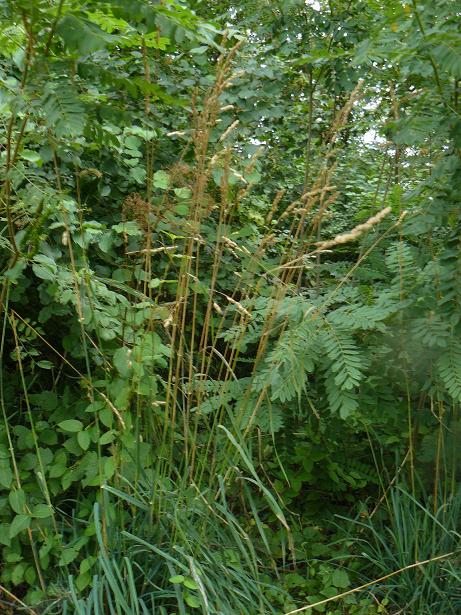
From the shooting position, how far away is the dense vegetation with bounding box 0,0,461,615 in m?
2.54

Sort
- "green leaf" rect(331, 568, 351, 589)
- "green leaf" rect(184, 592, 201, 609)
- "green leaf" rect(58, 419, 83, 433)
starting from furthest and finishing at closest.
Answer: "green leaf" rect(331, 568, 351, 589)
"green leaf" rect(58, 419, 83, 433)
"green leaf" rect(184, 592, 201, 609)

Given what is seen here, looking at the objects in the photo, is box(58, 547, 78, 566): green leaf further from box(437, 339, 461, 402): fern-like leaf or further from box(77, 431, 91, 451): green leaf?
box(437, 339, 461, 402): fern-like leaf

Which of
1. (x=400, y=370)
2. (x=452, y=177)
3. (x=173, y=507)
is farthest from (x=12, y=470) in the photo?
(x=452, y=177)

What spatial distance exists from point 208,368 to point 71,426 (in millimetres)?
568

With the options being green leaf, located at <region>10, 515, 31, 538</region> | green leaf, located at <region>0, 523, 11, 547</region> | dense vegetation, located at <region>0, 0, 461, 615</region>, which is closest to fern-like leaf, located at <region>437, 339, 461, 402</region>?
dense vegetation, located at <region>0, 0, 461, 615</region>

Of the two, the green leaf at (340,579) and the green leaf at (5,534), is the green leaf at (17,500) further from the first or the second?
the green leaf at (340,579)

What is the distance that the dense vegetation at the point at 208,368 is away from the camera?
8.33 ft

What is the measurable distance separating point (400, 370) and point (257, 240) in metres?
1.28

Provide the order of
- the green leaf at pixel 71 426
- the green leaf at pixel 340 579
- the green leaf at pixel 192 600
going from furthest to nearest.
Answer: the green leaf at pixel 340 579 < the green leaf at pixel 71 426 < the green leaf at pixel 192 600

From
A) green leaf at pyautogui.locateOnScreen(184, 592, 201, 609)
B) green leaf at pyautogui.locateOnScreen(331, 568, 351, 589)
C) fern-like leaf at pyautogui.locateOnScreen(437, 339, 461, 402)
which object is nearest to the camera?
green leaf at pyautogui.locateOnScreen(184, 592, 201, 609)

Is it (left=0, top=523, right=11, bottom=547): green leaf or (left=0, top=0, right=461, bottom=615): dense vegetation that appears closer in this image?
(left=0, top=0, right=461, bottom=615): dense vegetation

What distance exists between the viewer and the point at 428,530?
124 inches

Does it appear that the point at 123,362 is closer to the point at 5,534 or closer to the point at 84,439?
the point at 84,439

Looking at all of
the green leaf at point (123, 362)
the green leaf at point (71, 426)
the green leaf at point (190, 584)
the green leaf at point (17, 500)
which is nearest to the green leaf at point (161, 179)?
the green leaf at point (123, 362)
